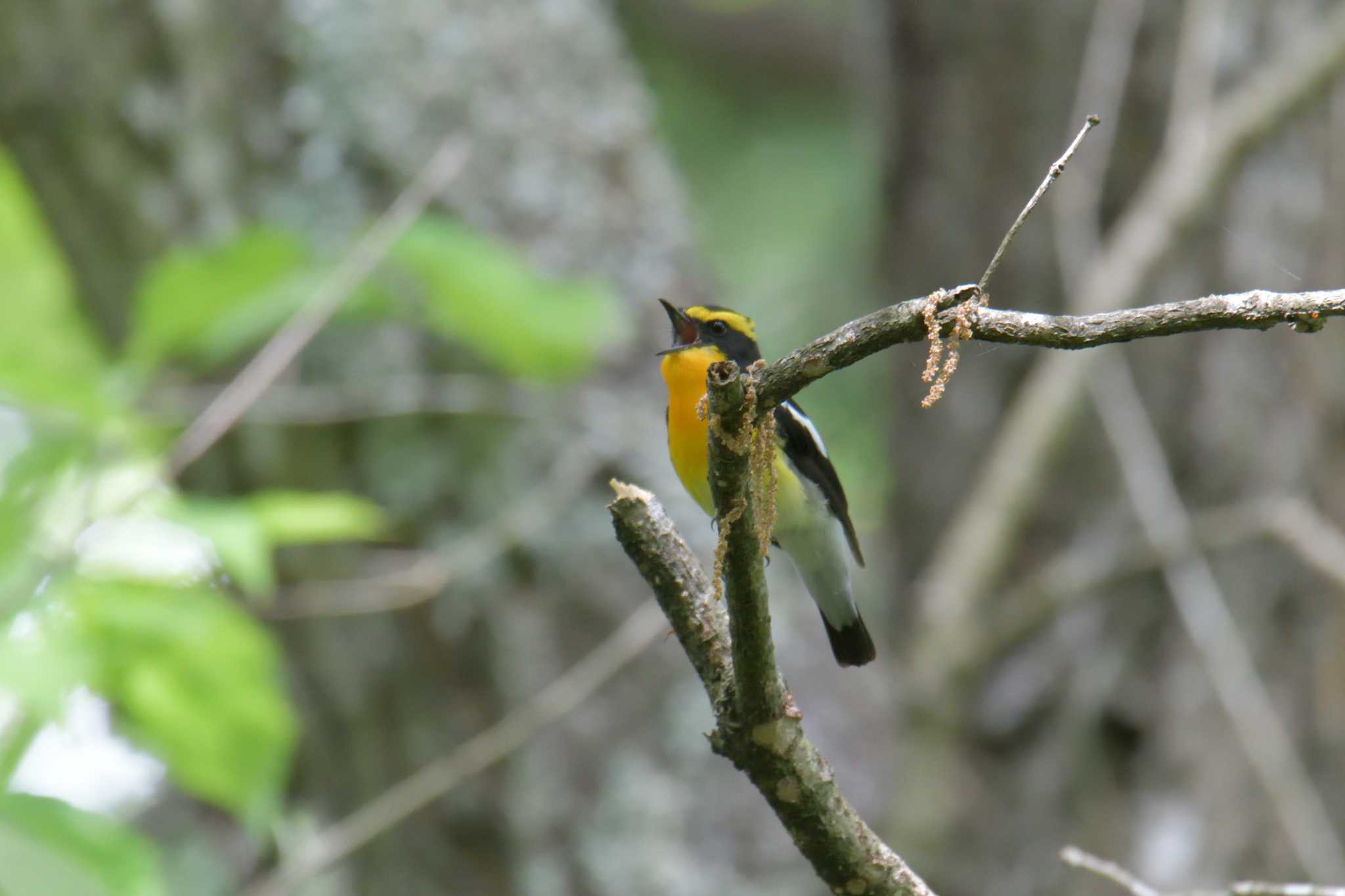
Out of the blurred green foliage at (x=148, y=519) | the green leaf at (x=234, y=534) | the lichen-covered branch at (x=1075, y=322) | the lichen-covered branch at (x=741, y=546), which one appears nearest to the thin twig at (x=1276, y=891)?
the lichen-covered branch at (x=741, y=546)

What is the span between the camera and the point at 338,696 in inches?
176

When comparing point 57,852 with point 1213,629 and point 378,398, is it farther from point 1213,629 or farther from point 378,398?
point 1213,629

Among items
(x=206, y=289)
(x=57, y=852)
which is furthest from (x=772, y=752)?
(x=206, y=289)

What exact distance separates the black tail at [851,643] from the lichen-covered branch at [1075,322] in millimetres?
2383

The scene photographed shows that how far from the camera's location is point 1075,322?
1.18 meters

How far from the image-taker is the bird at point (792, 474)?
3.15 meters

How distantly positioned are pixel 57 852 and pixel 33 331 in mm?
1230

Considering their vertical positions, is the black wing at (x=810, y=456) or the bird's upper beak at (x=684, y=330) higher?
Answer: the bird's upper beak at (x=684, y=330)

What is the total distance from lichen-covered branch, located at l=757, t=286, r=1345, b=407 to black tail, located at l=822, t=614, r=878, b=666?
2.38 m

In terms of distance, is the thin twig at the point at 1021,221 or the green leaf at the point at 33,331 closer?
the thin twig at the point at 1021,221

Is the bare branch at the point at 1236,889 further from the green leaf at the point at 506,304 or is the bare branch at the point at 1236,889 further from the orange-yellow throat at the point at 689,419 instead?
the green leaf at the point at 506,304

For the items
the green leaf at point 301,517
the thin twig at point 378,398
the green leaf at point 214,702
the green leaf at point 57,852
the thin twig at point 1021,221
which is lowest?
the green leaf at point 57,852

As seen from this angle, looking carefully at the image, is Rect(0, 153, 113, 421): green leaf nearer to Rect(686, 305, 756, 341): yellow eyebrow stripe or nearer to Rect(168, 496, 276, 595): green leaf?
Rect(168, 496, 276, 595): green leaf

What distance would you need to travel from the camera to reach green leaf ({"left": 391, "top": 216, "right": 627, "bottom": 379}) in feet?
11.3
